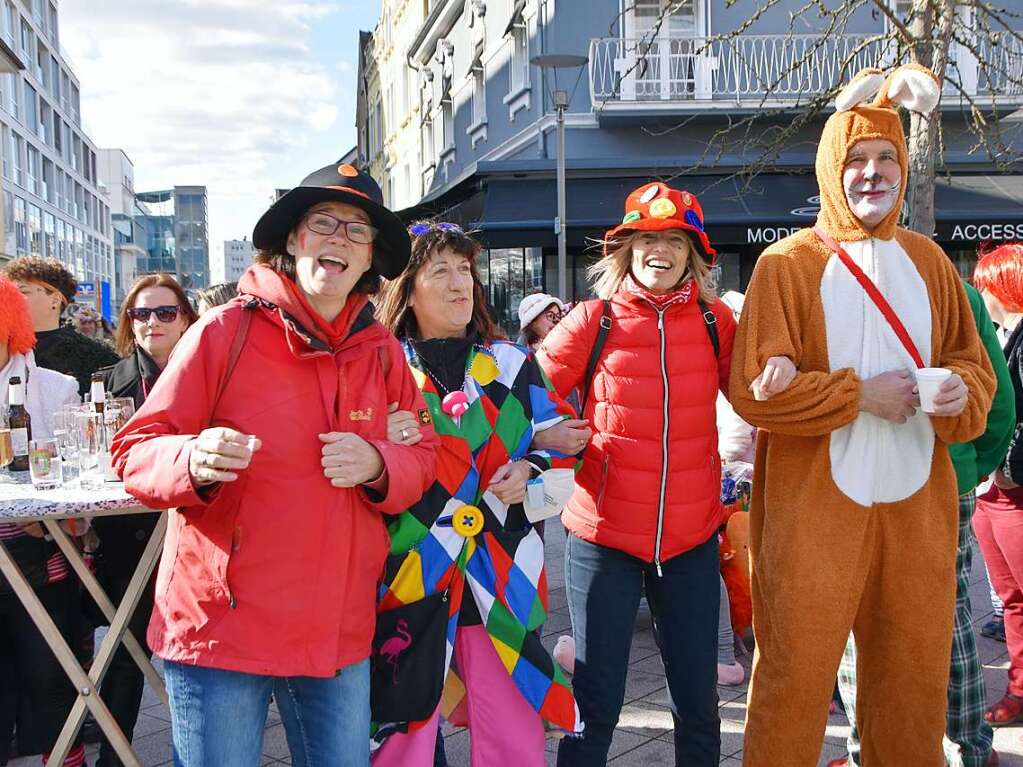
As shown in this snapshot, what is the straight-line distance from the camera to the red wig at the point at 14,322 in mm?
3441

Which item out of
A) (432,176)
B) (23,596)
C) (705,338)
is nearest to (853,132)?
(705,338)

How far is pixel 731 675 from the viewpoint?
4.28 metres

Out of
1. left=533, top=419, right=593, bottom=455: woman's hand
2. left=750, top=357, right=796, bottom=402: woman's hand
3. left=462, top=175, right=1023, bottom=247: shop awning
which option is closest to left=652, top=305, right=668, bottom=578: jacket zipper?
left=533, top=419, right=593, bottom=455: woman's hand

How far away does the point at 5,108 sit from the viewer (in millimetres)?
44594

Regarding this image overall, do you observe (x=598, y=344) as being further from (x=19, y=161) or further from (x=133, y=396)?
(x=19, y=161)

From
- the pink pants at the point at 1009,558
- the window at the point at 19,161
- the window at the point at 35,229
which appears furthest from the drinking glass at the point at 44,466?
the window at the point at 35,229

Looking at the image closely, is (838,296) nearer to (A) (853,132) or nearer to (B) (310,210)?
(A) (853,132)

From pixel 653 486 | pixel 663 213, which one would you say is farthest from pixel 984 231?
pixel 653 486

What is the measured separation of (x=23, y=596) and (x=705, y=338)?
7.35 feet

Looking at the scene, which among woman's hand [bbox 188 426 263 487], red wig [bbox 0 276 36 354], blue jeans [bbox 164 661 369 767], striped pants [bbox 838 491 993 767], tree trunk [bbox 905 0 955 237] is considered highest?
tree trunk [bbox 905 0 955 237]

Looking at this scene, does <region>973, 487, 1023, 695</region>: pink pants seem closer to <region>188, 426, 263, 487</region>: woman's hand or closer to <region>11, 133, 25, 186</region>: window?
<region>188, 426, 263, 487</region>: woman's hand

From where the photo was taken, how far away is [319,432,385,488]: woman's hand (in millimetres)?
2111

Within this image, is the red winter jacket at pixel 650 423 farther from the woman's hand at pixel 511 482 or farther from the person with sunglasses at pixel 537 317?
the person with sunglasses at pixel 537 317

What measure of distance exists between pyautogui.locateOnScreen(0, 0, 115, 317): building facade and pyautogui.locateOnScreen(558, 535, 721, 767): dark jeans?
107ft
